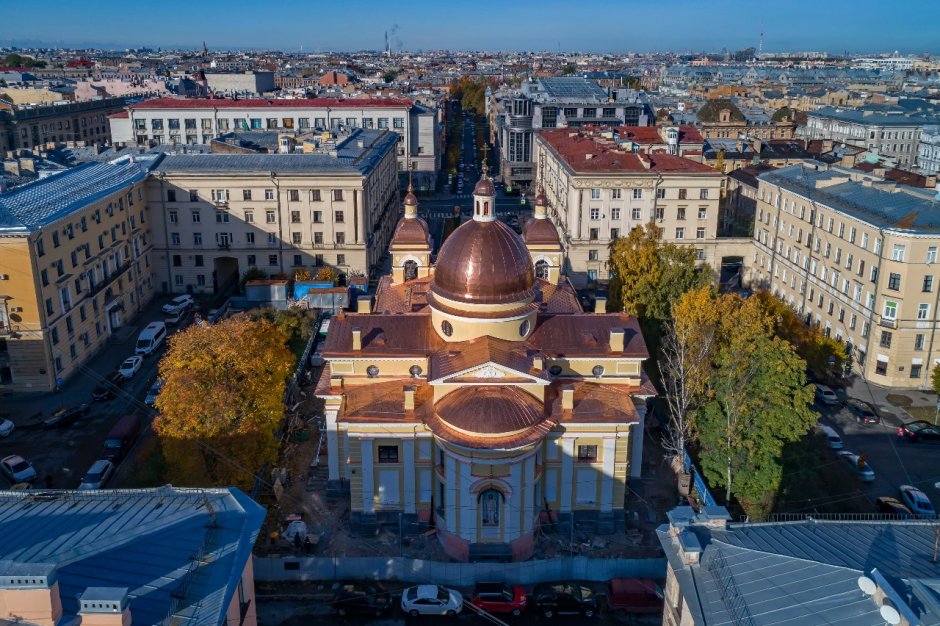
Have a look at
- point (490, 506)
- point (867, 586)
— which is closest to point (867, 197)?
point (490, 506)

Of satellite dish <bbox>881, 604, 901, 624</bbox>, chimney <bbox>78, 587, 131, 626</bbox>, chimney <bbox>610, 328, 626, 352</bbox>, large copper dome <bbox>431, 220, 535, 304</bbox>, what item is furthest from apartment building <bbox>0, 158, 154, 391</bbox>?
satellite dish <bbox>881, 604, 901, 624</bbox>

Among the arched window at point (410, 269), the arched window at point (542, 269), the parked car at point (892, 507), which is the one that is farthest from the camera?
the arched window at point (542, 269)

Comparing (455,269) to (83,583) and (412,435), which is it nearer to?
(412,435)

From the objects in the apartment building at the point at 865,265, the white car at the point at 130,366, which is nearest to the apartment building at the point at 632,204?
the apartment building at the point at 865,265

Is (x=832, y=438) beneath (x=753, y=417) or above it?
beneath

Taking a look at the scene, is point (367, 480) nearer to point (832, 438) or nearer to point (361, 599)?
point (361, 599)

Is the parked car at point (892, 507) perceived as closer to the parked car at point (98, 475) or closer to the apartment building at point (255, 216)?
the parked car at point (98, 475)
